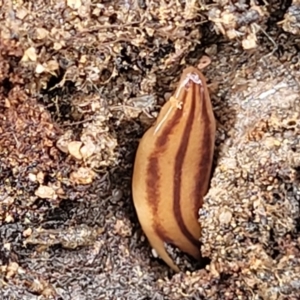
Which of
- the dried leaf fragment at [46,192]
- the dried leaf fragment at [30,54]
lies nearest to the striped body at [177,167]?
the dried leaf fragment at [46,192]

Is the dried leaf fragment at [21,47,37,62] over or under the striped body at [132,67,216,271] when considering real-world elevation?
over

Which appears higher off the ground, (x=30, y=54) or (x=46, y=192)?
(x=30, y=54)

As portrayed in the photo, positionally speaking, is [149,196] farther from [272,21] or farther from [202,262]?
[272,21]

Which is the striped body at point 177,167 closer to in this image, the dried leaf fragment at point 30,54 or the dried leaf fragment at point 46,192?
the dried leaf fragment at point 46,192

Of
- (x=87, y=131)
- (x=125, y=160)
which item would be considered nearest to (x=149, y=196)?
(x=125, y=160)

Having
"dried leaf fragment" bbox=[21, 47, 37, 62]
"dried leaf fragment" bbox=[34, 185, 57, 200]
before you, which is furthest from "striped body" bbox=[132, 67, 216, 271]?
"dried leaf fragment" bbox=[21, 47, 37, 62]

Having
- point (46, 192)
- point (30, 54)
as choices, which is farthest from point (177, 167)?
point (30, 54)

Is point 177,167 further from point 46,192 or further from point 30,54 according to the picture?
point 30,54

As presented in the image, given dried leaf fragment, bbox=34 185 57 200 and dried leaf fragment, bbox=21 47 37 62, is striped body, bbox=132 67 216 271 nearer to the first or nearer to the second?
dried leaf fragment, bbox=34 185 57 200
